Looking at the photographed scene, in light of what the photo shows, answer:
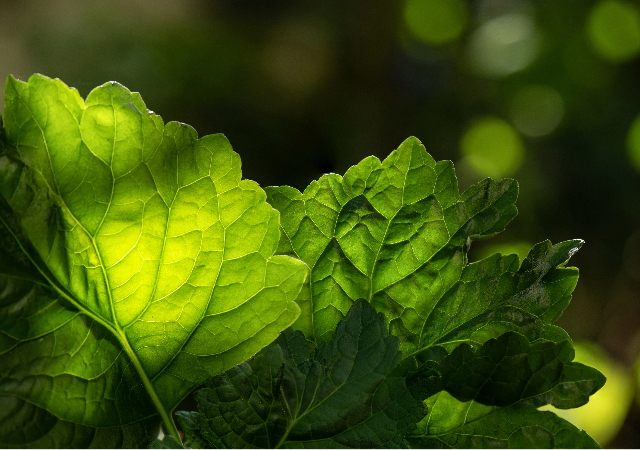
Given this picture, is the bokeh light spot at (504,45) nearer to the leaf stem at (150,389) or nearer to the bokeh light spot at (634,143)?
the bokeh light spot at (634,143)

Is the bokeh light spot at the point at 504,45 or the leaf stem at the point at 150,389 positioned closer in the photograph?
the leaf stem at the point at 150,389

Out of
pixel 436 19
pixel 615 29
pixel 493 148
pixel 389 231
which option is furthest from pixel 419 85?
pixel 389 231

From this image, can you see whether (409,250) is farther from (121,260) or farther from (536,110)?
(536,110)

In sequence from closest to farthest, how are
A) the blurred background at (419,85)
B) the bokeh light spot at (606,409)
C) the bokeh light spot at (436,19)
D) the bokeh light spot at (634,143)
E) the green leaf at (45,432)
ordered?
the green leaf at (45,432), the bokeh light spot at (606,409), the bokeh light spot at (634,143), the blurred background at (419,85), the bokeh light spot at (436,19)

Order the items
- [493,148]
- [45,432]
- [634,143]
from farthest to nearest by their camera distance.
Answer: [493,148] < [634,143] < [45,432]

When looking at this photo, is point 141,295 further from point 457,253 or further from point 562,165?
point 562,165

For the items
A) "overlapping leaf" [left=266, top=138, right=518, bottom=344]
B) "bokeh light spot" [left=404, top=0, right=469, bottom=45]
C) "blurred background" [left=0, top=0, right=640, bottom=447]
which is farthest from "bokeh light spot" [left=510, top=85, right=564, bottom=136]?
"overlapping leaf" [left=266, top=138, right=518, bottom=344]

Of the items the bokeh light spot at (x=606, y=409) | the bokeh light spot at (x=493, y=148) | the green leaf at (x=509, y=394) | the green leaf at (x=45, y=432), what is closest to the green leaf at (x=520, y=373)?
the green leaf at (x=509, y=394)
